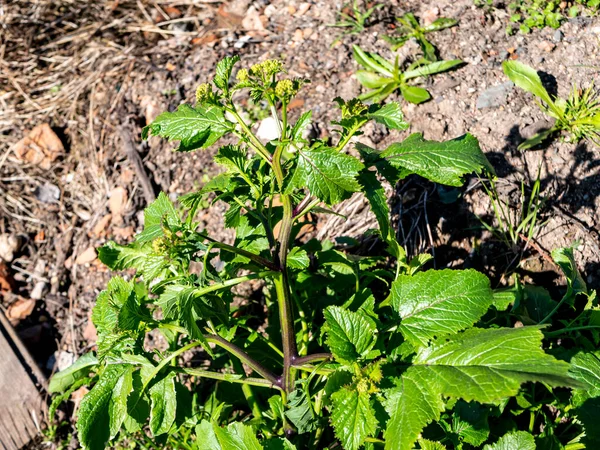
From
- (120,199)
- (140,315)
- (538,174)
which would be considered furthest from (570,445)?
(120,199)

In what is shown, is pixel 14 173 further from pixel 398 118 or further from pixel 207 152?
pixel 398 118

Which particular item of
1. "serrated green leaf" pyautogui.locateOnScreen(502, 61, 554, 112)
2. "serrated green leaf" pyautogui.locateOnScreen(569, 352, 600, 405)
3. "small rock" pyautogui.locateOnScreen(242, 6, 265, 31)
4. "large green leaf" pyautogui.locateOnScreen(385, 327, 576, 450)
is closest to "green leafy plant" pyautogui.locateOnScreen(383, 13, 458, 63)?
"serrated green leaf" pyautogui.locateOnScreen(502, 61, 554, 112)

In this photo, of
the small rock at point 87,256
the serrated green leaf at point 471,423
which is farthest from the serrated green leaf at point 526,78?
the small rock at point 87,256

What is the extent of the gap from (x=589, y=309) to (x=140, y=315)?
1.48 meters

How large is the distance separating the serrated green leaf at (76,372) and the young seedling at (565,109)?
2.04m

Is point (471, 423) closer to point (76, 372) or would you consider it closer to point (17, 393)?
point (76, 372)

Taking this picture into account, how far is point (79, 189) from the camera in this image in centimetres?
363

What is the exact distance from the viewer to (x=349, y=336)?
5.02ft

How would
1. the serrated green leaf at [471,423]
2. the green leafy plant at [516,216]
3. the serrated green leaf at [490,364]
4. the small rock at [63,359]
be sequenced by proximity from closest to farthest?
the serrated green leaf at [490,364] < the serrated green leaf at [471,423] < the green leafy plant at [516,216] < the small rock at [63,359]

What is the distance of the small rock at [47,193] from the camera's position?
3.67 m

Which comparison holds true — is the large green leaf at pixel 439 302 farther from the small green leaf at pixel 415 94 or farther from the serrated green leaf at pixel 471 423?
the small green leaf at pixel 415 94

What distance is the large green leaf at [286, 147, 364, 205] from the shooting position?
1442 millimetres

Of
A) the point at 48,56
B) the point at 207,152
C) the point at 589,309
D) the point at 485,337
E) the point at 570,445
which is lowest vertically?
the point at 570,445

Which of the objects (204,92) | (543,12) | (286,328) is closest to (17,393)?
(286,328)
